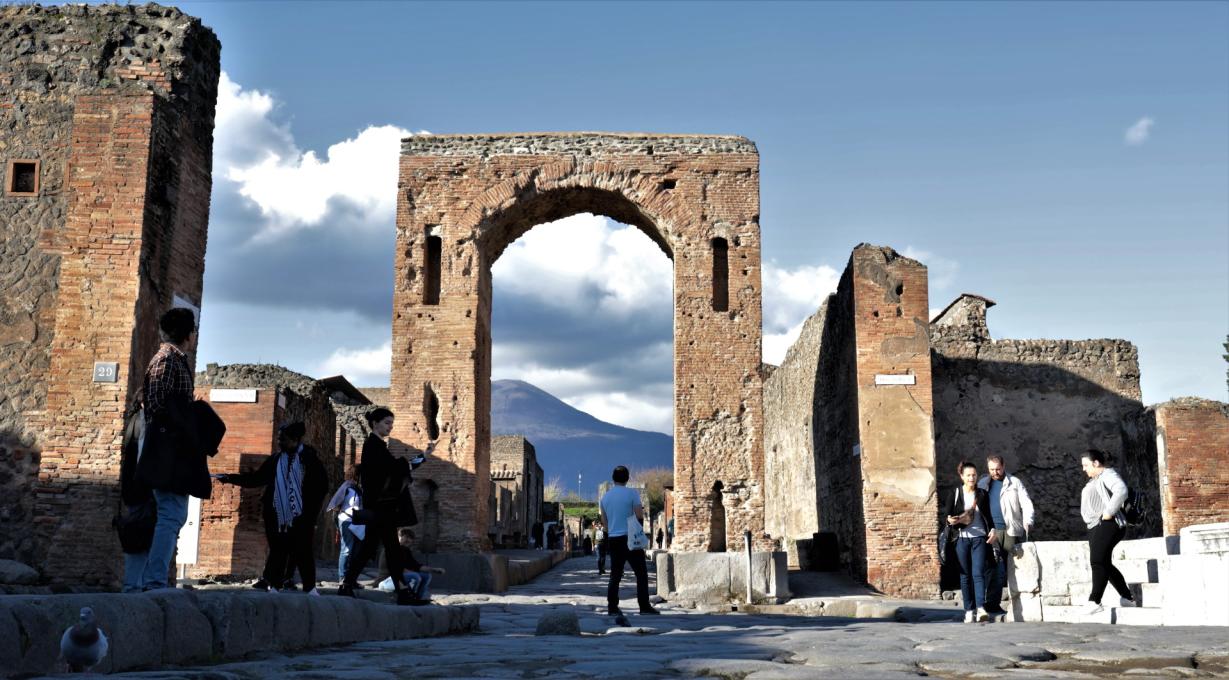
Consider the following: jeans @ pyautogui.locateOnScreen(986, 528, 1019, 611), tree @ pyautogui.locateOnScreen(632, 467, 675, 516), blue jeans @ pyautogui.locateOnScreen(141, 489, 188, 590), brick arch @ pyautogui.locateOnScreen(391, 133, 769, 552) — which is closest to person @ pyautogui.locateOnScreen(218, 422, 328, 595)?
blue jeans @ pyautogui.locateOnScreen(141, 489, 188, 590)

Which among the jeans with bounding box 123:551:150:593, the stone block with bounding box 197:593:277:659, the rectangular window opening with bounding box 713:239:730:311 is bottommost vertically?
the stone block with bounding box 197:593:277:659

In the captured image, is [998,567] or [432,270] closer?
[998,567]

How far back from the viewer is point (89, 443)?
961 centimetres

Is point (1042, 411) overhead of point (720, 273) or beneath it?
beneath

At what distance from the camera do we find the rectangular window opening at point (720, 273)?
17.5 meters

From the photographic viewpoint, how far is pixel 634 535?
33.1 ft

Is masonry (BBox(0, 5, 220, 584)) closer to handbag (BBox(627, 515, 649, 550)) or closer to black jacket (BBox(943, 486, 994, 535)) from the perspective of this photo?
handbag (BBox(627, 515, 649, 550))

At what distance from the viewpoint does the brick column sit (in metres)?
15.4

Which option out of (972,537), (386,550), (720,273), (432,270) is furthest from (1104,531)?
(432,270)

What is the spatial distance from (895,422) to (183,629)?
12.6 meters

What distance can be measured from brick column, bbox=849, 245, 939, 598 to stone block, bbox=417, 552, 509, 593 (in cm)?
522

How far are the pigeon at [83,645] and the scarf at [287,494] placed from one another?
4.07m

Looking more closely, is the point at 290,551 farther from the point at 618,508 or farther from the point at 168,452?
the point at 618,508

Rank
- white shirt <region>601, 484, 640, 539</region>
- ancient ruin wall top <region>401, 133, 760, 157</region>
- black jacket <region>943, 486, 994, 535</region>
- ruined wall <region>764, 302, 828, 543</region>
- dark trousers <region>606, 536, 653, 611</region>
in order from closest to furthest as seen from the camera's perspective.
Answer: black jacket <region>943, 486, 994, 535</region> < dark trousers <region>606, 536, 653, 611</region> < white shirt <region>601, 484, 640, 539</region> < ancient ruin wall top <region>401, 133, 760, 157</region> < ruined wall <region>764, 302, 828, 543</region>
